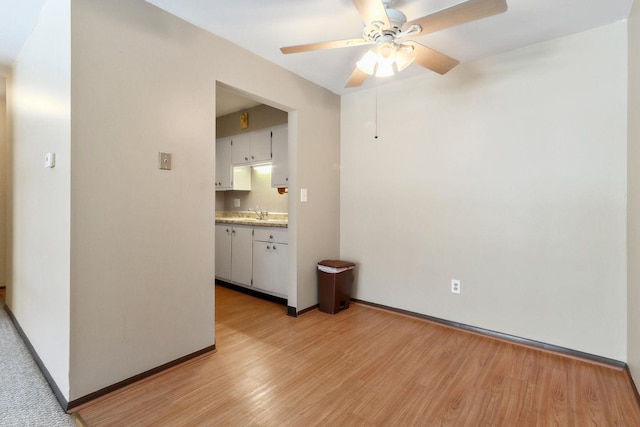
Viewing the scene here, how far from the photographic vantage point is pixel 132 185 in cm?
188

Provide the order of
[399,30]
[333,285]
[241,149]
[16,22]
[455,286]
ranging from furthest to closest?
[241,149] < [333,285] < [455,286] < [16,22] < [399,30]

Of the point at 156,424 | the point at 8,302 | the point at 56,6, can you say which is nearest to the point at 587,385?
the point at 156,424

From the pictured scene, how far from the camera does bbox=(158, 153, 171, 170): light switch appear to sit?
6.59 ft

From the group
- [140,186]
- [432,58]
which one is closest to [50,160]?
[140,186]

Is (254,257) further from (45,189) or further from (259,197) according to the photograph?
(45,189)

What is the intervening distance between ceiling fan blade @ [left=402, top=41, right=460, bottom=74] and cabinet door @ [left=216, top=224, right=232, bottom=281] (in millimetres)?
2903

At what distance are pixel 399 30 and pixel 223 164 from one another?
10.8ft

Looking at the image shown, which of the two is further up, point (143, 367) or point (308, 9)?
point (308, 9)

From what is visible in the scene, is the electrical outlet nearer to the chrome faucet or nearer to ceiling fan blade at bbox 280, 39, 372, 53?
ceiling fan blade at bbox 280, 39, 372, 53

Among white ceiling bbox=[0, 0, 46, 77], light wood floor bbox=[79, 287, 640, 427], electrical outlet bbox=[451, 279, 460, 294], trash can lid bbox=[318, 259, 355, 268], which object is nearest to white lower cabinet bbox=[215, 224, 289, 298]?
trash can lid bbox=[318, 259, 355, 268]

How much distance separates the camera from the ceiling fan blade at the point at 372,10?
4.97 ft

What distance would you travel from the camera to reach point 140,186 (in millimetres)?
1918

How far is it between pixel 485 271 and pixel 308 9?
96.3 inches

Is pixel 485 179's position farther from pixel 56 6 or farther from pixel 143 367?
pixel 56 6
